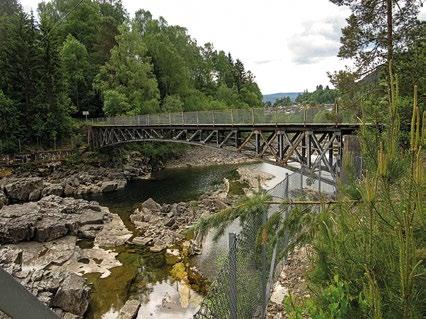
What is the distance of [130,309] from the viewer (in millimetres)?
10664

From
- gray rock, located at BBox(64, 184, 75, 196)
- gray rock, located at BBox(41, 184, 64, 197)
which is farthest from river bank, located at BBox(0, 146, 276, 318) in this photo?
gray rock, located at BBox(64, 184, 75, 196)

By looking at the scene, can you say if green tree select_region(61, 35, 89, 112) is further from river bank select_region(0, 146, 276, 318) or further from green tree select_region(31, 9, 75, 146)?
river bank select_region(0, 146, 276, 318)

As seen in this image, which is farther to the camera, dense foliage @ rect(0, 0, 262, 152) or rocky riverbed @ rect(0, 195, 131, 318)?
dense foliage @ rect(0, 0, 262, 152)

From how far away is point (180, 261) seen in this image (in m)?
14.5

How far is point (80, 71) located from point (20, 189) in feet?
83.8

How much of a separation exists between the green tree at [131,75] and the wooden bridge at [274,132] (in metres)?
13.1

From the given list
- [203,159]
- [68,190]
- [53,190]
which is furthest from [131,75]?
[53,190]

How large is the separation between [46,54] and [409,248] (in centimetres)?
4182

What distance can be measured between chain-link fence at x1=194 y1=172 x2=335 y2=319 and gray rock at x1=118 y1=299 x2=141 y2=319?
529 cm

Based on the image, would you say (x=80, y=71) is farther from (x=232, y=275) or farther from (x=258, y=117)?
(x=232, y=275)

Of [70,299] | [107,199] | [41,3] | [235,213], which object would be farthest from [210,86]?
[235,213]

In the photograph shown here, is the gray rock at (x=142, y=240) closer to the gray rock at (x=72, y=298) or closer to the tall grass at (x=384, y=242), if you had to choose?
the gray rock at (x=72, y=298)

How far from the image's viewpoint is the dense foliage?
3597 cm

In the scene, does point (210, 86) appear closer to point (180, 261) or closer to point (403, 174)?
point (180, 261)
